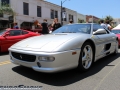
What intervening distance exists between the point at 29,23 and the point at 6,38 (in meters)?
18.6

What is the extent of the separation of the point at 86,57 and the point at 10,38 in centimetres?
445

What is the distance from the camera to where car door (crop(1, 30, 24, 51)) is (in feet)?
23.3

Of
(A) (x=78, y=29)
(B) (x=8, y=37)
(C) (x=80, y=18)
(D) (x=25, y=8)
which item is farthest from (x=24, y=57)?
(C) (x=80, y=18)

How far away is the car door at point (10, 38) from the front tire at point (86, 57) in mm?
4239

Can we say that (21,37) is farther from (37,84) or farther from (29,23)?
(29,23)

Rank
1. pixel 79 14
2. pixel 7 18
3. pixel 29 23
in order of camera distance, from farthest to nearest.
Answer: pixel 79 14 → pixel 29 23 → pixel 7 18

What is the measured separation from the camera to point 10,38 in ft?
24.3

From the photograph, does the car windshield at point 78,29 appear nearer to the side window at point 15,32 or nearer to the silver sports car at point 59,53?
the silver sports car at point 59,53

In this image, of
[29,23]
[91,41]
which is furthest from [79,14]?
Answer: [91,41]

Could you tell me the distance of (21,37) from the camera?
7957 mm

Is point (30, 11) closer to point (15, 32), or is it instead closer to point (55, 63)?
point (15, 32)

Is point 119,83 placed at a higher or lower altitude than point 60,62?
lower

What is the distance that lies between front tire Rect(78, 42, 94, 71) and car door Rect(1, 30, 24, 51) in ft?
13.9

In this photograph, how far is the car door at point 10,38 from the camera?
709 cm
